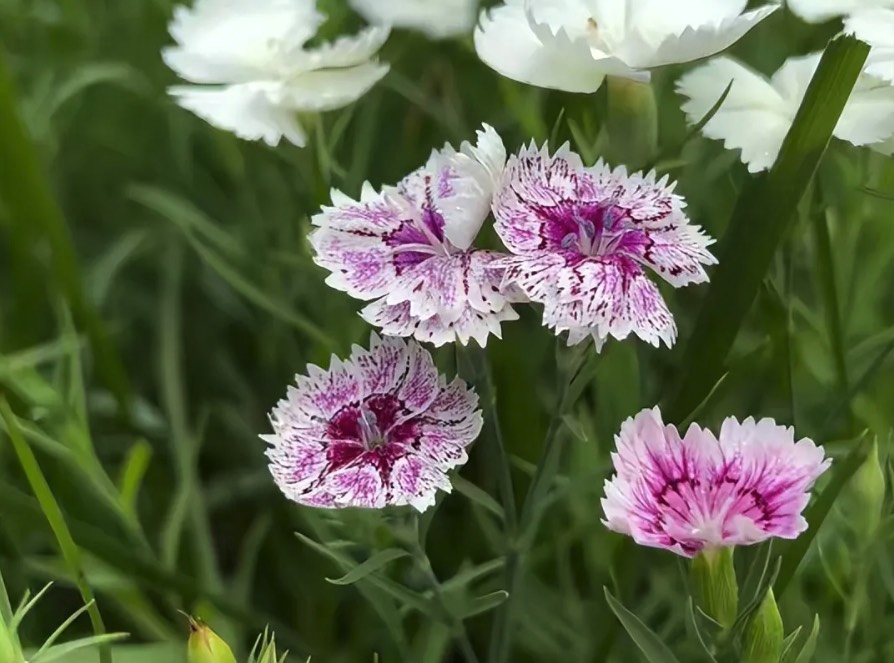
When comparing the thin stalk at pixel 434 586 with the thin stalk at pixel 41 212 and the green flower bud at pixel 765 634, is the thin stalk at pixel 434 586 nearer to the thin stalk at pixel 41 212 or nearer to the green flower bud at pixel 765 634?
the green flower bud at pixel 765 634

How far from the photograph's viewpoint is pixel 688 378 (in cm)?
49

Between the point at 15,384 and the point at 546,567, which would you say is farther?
the point at 546,567

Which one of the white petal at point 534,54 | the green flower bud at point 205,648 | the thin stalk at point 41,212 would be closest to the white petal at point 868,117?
the white petal at point 534,54

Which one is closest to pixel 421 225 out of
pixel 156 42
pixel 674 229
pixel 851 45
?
pixel 674 229

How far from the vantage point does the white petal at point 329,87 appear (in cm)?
54

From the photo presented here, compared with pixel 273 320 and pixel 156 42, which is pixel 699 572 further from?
pixel 156 42

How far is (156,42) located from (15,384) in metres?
0.47

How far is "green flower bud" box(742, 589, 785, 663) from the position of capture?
371 mm

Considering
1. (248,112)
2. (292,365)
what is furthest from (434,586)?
(292,365)

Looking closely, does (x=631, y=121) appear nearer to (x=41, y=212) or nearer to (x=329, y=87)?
(x=329, y=87)

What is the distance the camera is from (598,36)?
1.51 feet

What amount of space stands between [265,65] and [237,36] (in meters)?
0.05

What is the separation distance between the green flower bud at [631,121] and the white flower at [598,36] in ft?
0.06

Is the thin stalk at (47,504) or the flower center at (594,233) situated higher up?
the flower center at (594,233)
